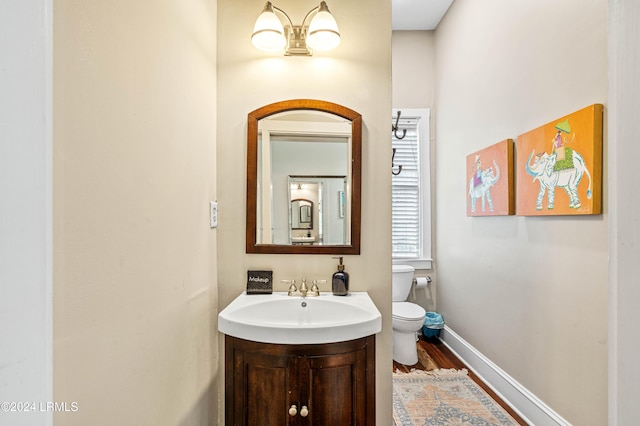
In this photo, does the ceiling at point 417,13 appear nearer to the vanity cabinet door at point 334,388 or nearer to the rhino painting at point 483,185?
the rhino painting at point 483,185

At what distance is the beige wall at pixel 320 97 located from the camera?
5.34ft

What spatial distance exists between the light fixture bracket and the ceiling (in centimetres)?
163

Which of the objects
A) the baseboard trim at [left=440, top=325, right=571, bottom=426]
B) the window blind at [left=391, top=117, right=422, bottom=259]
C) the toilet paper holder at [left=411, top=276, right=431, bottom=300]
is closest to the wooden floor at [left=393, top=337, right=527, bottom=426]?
the baseboard trim at [left=440, top=325, right=571, bottom=426]

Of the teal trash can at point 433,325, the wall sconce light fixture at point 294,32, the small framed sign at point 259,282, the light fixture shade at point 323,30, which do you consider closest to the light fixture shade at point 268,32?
the wall sconce light fixture at point 294,32

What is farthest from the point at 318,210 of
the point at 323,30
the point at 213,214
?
the point at 323,30

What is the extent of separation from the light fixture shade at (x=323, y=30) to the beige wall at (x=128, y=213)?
532 millimetres

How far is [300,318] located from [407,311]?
1.47 meters

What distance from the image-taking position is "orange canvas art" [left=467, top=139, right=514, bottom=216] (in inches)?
79.9

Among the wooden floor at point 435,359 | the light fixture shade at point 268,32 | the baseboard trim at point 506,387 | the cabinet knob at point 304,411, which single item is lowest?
the wooden floor at point 435,359

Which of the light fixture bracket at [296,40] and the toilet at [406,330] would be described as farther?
the toilet at [406,330]

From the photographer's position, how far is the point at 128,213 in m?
0.85

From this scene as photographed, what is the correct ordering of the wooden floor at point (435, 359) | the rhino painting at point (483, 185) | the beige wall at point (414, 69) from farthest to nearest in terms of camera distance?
the beige wall at point (414, 69) < the wooden floor at point (435, 359) < the rhino painting at point (483, 185)

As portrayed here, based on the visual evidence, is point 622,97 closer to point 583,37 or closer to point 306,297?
point 306,297

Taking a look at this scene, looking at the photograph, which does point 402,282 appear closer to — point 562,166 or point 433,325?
point 433,325
